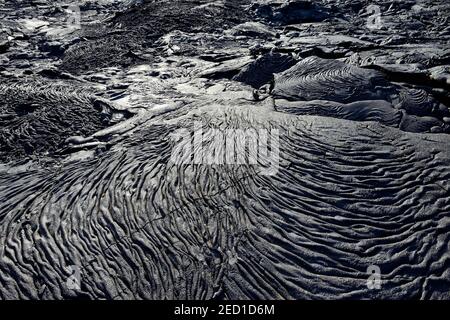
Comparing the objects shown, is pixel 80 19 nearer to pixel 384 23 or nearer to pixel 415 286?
pixel 384 23

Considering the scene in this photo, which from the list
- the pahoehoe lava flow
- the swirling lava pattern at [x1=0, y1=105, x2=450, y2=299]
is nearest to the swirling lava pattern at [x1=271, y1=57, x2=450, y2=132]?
the pahoehoe lava flow

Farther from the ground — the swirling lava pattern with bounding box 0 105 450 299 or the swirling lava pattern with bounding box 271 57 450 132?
the swirling lava pattern with bounding box 271 57 450 132

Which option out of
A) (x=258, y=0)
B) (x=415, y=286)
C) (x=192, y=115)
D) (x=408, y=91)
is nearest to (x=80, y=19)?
(x=258, y=0)

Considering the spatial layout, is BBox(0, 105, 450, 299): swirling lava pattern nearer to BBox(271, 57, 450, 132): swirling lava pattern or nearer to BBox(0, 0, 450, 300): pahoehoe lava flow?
BBox(0, 0, 450, 300): pahoehoe lava flow

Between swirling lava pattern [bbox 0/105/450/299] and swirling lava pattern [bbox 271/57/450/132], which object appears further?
swirling lava pattern [bbox 271/57/450/132]

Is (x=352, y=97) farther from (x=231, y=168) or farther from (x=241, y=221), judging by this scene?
(x=241, y=221)

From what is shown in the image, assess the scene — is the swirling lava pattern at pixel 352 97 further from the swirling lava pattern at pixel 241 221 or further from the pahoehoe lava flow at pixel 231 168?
the swirling lava pattern at pixel 241 221

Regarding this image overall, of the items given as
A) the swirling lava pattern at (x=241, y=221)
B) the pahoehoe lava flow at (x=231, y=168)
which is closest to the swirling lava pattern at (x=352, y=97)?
the pahoehoe lava flow at (x=231, y=168)
